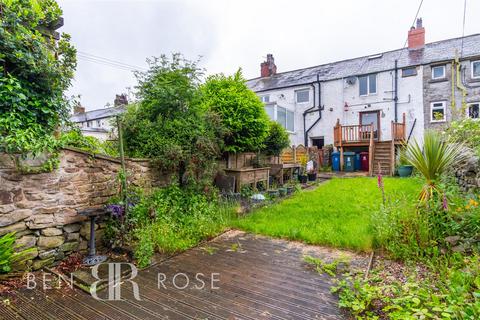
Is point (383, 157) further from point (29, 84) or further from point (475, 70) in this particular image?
point (29, 84)

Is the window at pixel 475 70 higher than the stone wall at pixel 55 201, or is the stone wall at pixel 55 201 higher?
A: the window at pixel 475 70

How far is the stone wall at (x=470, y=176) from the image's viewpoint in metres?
4.05

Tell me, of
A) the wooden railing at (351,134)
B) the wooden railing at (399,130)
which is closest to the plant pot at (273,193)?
the wooden railing at (351,134)

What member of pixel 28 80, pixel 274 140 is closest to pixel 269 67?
pixel 274 140

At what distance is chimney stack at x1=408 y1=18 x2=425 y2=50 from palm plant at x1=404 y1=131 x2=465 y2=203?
50.6 ft

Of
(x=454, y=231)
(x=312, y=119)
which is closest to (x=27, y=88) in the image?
(x=454, y=231)

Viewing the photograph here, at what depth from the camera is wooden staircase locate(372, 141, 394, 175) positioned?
1164cm

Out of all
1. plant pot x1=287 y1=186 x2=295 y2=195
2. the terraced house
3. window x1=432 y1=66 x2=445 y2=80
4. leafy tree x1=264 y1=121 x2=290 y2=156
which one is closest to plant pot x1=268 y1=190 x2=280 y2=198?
plant pot x1=287 y1=186 x2=295 y2=195

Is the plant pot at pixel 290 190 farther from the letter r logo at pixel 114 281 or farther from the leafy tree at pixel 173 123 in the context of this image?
the letter r logo at pixel 114 281

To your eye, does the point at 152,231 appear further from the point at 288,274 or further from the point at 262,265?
the point at 288,274

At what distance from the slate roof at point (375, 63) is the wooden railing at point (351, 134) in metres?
4.05

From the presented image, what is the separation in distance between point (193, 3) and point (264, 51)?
1541 cm

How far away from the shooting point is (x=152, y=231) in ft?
11.5

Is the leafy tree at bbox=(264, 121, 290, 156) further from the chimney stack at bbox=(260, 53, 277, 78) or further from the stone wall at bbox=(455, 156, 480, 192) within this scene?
the chimney stack at bbox=(260, 53, 277, 78)
